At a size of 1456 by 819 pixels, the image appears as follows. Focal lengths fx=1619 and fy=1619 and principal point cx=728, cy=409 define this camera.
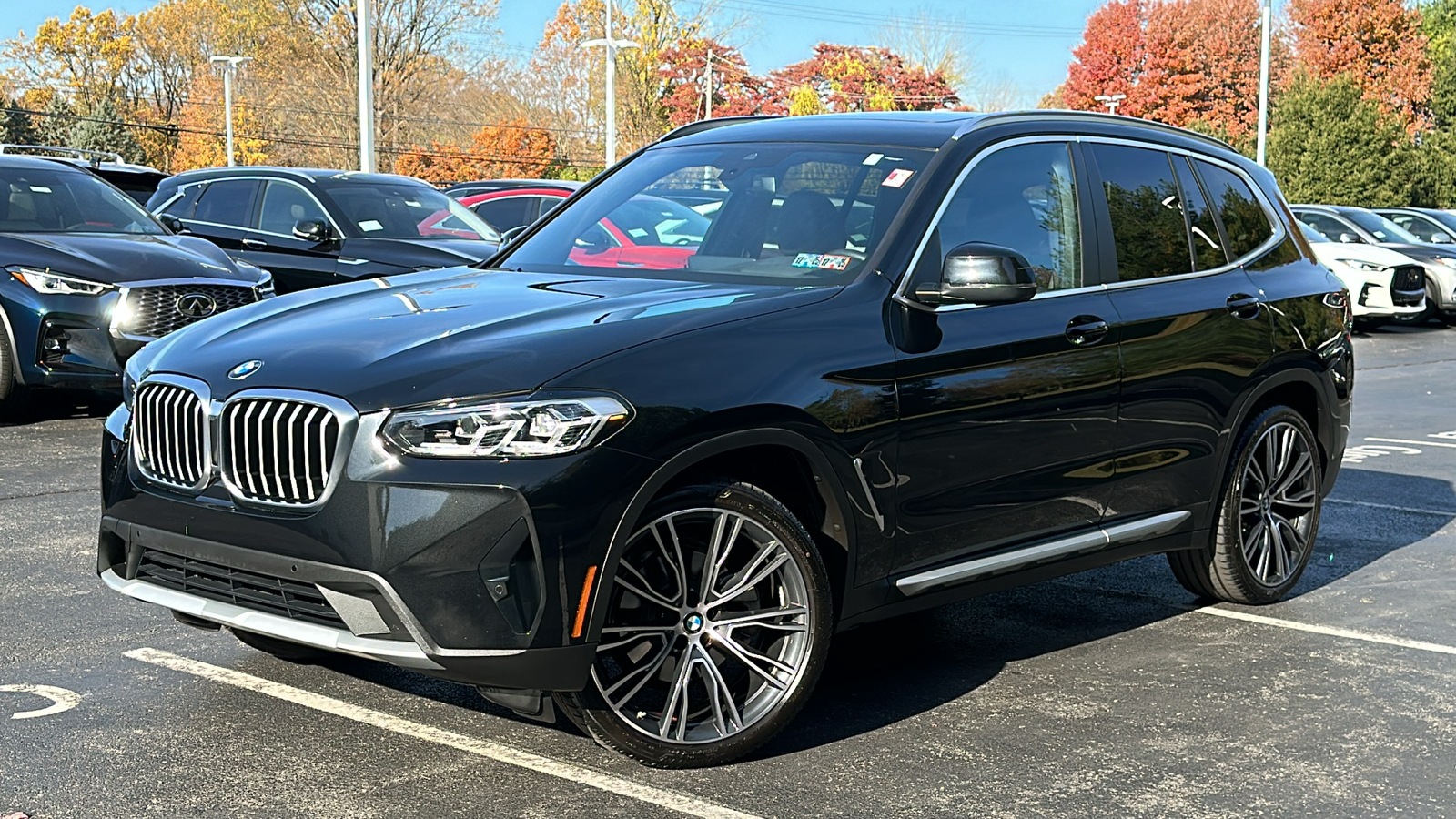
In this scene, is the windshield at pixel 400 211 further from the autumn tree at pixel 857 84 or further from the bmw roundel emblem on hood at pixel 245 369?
the autumn tree at pixel 857 84

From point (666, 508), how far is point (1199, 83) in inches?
2958

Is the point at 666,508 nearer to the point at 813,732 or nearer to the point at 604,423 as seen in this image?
the point at 604,423

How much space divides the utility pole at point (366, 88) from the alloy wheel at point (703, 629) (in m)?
22.2

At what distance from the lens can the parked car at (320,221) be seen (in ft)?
43.2

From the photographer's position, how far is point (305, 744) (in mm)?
Result: 4426

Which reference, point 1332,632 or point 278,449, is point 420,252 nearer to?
point 1332,632

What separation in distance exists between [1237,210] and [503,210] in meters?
13.1

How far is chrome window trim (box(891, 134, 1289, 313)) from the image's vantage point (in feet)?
15.8

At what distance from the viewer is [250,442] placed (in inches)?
161

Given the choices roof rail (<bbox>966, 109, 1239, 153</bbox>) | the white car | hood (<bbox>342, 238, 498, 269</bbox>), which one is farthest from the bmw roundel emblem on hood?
the white car

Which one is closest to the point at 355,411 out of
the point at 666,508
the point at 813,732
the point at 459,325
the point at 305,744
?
the point at 459,325

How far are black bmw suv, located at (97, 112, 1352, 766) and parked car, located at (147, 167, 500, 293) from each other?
7.45m

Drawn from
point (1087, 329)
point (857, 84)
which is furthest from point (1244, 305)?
point (857, 84)

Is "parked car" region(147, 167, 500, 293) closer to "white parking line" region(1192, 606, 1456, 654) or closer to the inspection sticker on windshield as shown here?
"white parking line" region(1192, 606, 1456, 654)
